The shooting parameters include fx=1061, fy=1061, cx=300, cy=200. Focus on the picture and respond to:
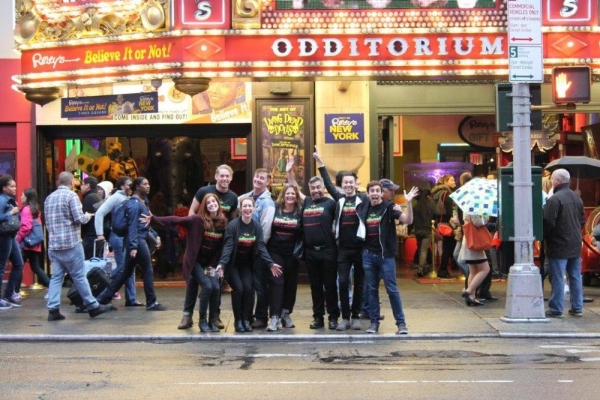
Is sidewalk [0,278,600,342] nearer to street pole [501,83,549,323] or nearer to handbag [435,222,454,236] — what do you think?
street pole [501,83,549,323]

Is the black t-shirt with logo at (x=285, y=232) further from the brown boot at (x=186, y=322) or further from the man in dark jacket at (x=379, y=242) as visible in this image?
the brown boot at (x=186, y=322)

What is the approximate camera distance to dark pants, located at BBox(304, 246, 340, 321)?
40.2ft

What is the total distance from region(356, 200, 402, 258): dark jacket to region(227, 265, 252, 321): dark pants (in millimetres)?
1448

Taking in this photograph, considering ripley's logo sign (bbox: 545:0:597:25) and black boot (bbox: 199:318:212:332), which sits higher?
ripley's logo sign (bbox: 545:0:597:25)

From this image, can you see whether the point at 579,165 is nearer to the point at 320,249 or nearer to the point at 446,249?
the point at 446,249

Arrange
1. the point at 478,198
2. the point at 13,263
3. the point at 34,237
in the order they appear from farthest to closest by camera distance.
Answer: the point at 34,237 < the point at 13,263 < the point at 478,198

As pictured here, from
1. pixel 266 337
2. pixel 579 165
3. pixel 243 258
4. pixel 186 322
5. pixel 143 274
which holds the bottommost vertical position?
pixel 266 337

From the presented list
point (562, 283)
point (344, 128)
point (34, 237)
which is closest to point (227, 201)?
point (34, 237)

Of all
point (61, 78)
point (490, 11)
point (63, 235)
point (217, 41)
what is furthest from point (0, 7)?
point (490, 11)

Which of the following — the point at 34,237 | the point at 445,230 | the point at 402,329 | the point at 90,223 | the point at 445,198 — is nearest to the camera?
the point at 402,329

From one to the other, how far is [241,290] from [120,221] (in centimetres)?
272

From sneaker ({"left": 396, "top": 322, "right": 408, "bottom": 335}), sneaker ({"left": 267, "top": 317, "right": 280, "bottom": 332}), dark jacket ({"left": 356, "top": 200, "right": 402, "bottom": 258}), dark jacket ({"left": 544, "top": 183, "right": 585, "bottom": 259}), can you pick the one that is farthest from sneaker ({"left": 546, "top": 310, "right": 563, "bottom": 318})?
sneaker ({"left": 267, "top": 317, "right": 280, "bottom": 332})

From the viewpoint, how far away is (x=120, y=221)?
14172 millimetres

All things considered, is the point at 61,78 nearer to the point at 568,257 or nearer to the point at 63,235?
the point at 63,235
